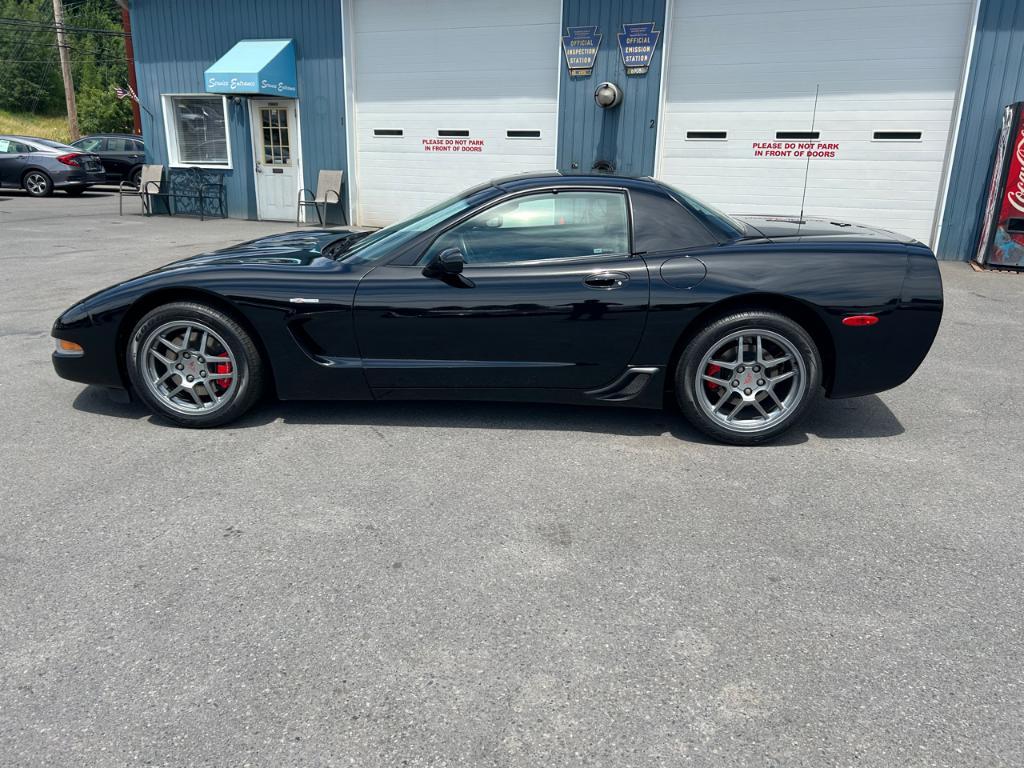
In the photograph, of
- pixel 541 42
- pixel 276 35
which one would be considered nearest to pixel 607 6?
pixel 541 42

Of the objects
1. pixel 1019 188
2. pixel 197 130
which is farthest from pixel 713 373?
pixel 197 130

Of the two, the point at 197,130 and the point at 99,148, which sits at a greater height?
the point at 197,130

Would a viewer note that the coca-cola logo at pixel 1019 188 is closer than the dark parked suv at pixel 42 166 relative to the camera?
Yes

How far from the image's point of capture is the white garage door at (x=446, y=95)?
12.3 metres

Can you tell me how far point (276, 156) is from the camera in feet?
47.6

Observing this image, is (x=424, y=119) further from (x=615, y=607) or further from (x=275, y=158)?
(x=615, y=607)

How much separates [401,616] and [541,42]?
1169cm

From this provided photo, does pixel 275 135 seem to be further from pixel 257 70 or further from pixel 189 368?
pixel 189 368


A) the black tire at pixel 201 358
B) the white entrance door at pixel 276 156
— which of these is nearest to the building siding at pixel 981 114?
the black tire at pixel 201 358

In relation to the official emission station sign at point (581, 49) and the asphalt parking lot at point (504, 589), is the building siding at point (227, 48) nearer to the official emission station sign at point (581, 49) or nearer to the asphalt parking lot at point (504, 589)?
the official emission station sign at point (581, 49)

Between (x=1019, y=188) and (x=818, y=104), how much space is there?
3.02m

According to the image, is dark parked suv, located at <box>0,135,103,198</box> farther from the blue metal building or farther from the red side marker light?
the red side marker light

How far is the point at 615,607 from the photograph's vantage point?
2477 mm

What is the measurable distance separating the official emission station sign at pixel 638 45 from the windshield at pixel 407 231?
8.62 m
